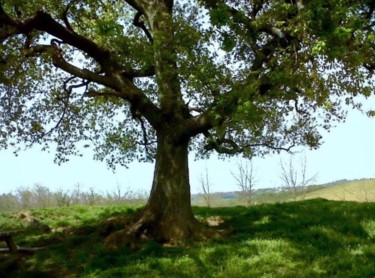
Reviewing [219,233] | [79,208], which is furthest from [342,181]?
[219,233]

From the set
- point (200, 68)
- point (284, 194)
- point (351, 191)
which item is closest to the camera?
point (200, 68)

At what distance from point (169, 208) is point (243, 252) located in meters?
3.03

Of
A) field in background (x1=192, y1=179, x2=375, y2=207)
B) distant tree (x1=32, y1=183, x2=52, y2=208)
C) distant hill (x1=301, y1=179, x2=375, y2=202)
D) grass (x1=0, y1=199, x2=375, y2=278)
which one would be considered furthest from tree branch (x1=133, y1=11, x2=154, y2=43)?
distant hill (x1=301, y1=179, x2=375, y2=202)

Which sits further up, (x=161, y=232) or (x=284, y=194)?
(x=284, y=194)

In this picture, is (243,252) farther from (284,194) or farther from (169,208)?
(284,194)

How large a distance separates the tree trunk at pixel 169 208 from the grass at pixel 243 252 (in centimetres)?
70

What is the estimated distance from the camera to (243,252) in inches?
441

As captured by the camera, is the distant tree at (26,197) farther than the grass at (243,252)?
Yes

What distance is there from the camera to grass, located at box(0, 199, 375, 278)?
10.2m

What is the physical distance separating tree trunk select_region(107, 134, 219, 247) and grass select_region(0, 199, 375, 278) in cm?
70

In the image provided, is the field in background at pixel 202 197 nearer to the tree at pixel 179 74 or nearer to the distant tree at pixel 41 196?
the distant tree at pixel 41 196

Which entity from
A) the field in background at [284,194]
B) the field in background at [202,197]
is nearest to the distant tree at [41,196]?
the field in background at [202,197]

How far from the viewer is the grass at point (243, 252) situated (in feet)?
33.3

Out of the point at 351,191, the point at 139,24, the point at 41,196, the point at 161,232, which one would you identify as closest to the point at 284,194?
the point at 351,191
